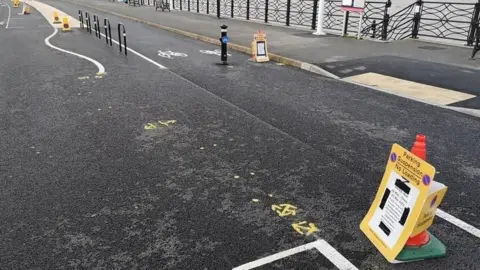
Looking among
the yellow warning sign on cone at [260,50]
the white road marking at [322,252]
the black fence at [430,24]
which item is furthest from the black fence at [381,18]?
the white road marking at [322,252]

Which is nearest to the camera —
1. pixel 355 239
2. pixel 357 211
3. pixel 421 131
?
pixel 355 239

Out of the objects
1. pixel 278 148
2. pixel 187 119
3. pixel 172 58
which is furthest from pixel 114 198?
pixel 172 58

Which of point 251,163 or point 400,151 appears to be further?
point 251,163

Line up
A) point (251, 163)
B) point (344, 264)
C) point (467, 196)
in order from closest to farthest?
point (344, 264) < point (467, 196) < point (251, 163)

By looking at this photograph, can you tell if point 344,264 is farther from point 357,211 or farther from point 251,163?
point 251,163

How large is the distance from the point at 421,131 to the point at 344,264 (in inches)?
165

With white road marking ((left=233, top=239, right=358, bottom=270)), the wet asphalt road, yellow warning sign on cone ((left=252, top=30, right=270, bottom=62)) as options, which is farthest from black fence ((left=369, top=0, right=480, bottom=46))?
white road marking ((left=233, top=239, right=358, bottom=270))

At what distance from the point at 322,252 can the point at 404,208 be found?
32.2 inches

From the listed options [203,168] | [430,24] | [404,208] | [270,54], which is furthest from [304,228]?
[430,24]

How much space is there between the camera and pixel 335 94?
927 centimetres

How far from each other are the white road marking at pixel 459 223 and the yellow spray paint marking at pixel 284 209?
1.55m

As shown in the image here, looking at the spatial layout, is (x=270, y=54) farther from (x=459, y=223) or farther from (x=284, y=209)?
(x=459, y=223)

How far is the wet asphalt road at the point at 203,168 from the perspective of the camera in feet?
12.4

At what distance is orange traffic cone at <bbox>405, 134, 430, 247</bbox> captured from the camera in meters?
3.52
